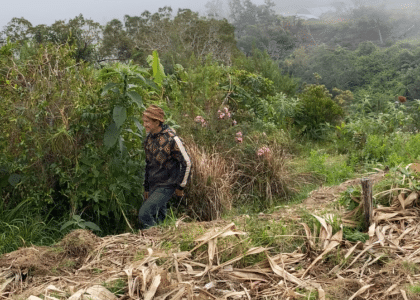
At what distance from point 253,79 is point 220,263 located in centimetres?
892

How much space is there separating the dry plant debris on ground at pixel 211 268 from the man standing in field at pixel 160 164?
1.12m

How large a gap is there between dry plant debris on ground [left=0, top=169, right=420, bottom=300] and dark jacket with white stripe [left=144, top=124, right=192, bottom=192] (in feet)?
3.93

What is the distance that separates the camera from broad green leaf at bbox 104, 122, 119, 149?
193 inches

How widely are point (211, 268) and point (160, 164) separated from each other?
2.10m

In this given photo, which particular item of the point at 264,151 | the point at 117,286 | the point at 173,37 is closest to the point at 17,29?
the point at 173,37

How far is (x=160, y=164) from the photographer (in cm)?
520

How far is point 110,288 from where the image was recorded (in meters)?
3.13

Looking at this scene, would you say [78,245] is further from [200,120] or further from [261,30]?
[261,30]

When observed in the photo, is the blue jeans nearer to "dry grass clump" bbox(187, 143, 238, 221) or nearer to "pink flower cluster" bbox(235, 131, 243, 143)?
"dry grass clump" bbox(187, 143, 238, 221)

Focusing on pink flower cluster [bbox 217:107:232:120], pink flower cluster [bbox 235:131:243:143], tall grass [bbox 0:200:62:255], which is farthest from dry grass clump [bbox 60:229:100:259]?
pink flower cluster [bbox 217:107:232:120]

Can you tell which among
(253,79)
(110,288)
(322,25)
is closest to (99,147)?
(110,288)

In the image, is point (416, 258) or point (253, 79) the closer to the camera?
point (416, 258)

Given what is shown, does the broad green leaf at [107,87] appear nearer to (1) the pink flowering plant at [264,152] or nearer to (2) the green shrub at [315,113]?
(1) the pink flowering plant at [264,152]

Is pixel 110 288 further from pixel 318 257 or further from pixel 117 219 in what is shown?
pixel 117 219
